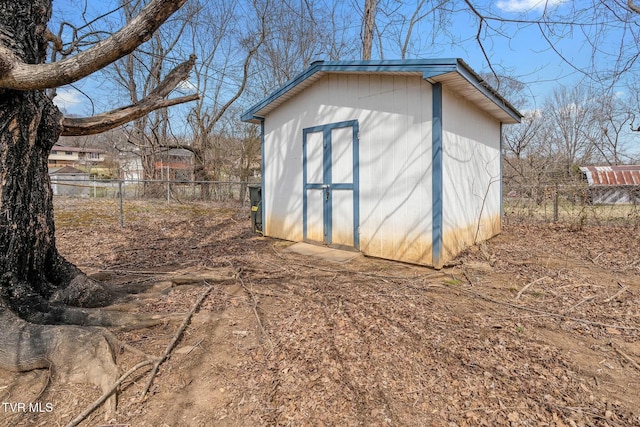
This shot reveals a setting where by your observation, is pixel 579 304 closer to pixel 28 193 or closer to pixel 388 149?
pixel 388 149

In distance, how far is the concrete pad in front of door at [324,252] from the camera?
5309 millimetres

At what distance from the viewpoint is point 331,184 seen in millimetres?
5871

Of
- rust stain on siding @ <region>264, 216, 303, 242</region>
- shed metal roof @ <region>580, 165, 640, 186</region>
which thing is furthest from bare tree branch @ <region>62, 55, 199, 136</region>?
shed metal roof @ <region>580, 165, 640, 186</region>

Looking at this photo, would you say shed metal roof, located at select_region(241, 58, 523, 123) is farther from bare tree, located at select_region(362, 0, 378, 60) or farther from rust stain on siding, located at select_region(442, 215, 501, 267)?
bare tree, located at select_region(362, 0, 378, 60)

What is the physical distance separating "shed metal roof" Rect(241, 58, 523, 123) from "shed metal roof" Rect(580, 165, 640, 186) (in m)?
9.13

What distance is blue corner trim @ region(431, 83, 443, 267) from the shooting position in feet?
15.0

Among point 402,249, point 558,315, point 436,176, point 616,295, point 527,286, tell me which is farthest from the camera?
point 402,249

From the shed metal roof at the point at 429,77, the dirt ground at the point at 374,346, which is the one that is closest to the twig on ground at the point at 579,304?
the dirt ground at the point at 374,346

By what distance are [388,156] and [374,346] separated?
3.25m

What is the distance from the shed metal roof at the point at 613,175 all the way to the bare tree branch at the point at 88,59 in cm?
1585

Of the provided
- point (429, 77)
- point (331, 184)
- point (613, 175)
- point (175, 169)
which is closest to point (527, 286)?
point (429, 77)

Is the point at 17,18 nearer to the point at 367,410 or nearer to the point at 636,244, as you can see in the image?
the point at 367,410

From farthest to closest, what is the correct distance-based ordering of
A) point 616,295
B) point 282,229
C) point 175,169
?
point 175,169 < point 282,229 < point 616,295

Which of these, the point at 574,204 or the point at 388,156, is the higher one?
the point at 388,156
